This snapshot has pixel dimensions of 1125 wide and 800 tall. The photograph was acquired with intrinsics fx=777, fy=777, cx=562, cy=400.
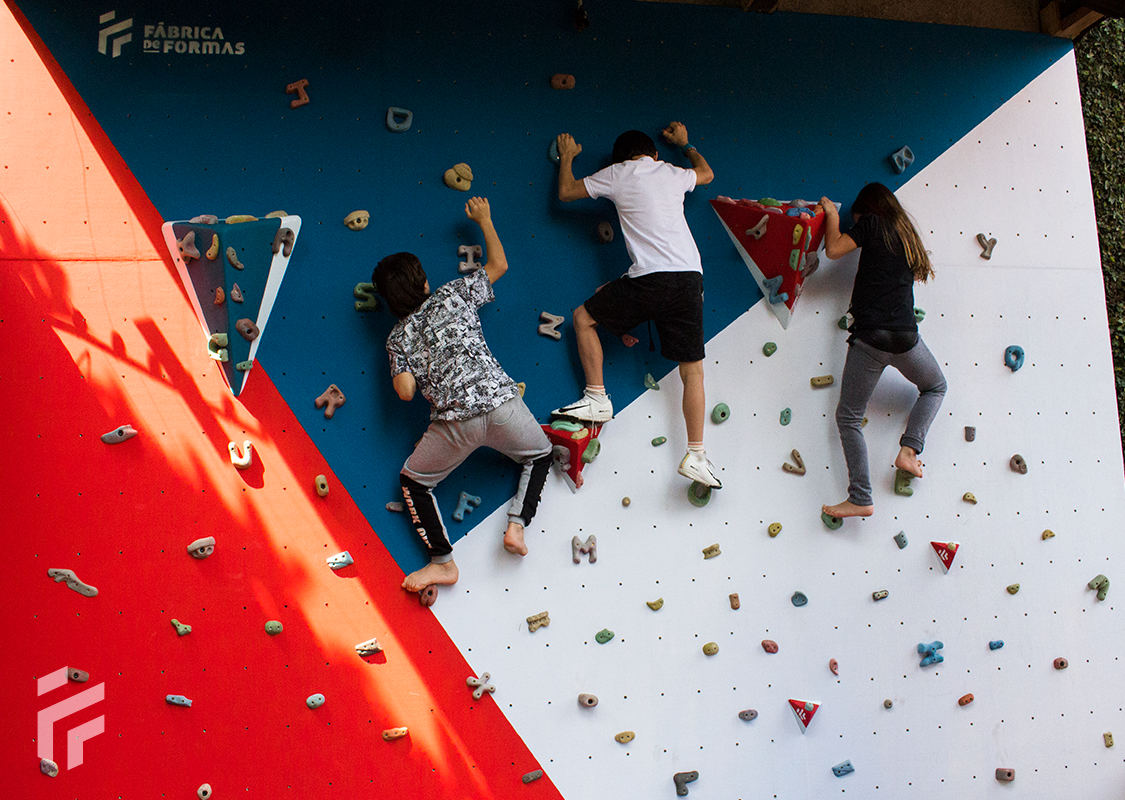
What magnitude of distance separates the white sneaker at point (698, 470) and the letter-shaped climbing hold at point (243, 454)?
1.66 metres

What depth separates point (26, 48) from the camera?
2916 mm

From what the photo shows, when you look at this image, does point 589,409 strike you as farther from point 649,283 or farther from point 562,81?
point 562,81

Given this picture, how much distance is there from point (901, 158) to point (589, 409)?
5.81ft

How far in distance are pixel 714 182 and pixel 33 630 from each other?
3154mm

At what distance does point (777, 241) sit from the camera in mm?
3178

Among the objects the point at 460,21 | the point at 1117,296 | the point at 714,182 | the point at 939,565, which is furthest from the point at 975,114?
the point at 460,21

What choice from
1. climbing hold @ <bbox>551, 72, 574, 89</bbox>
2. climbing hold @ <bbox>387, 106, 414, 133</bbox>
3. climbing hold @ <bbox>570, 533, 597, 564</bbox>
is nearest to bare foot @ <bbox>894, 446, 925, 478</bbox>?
climbing hold @ <bbox>570, 533, 597, 564</bbox>

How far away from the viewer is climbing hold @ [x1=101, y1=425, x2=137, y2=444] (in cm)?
288

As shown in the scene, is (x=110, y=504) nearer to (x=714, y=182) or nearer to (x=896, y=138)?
(x=714, y=182)

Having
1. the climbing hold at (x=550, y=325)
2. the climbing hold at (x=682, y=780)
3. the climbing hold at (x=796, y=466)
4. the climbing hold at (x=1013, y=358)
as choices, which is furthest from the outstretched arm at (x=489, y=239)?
the climbing hold at (x=1013, y=358)

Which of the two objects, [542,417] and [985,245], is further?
[985,245]

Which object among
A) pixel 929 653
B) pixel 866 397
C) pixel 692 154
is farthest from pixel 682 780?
pixel 692 154

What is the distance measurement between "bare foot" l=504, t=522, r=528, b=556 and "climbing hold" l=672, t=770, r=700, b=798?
3.57ft

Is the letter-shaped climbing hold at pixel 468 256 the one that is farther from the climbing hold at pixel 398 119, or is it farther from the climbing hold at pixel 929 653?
the climbing hold at pixel 929 653
